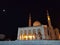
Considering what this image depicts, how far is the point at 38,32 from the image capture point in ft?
9.39

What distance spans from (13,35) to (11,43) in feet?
1.67

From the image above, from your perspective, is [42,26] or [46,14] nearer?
[42,26]

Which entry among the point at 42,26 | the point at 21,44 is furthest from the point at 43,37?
the point at 21,44

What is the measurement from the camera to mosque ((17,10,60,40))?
9.23ft

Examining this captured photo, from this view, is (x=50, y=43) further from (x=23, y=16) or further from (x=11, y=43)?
(x=23, y=16)

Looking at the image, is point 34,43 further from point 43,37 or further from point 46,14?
point 46,14

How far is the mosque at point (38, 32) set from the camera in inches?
111

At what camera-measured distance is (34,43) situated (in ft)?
8.21

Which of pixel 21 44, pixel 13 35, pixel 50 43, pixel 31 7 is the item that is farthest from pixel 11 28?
pixel 50 43

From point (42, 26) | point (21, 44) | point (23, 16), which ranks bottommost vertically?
point (21, 44)

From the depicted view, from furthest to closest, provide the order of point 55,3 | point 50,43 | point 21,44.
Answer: point 55,3 → point 21,44 → point 50,43

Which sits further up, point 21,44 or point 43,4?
point 43,4

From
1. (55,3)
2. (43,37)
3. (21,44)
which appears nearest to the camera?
(21,44)

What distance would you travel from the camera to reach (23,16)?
3195 millimetres
